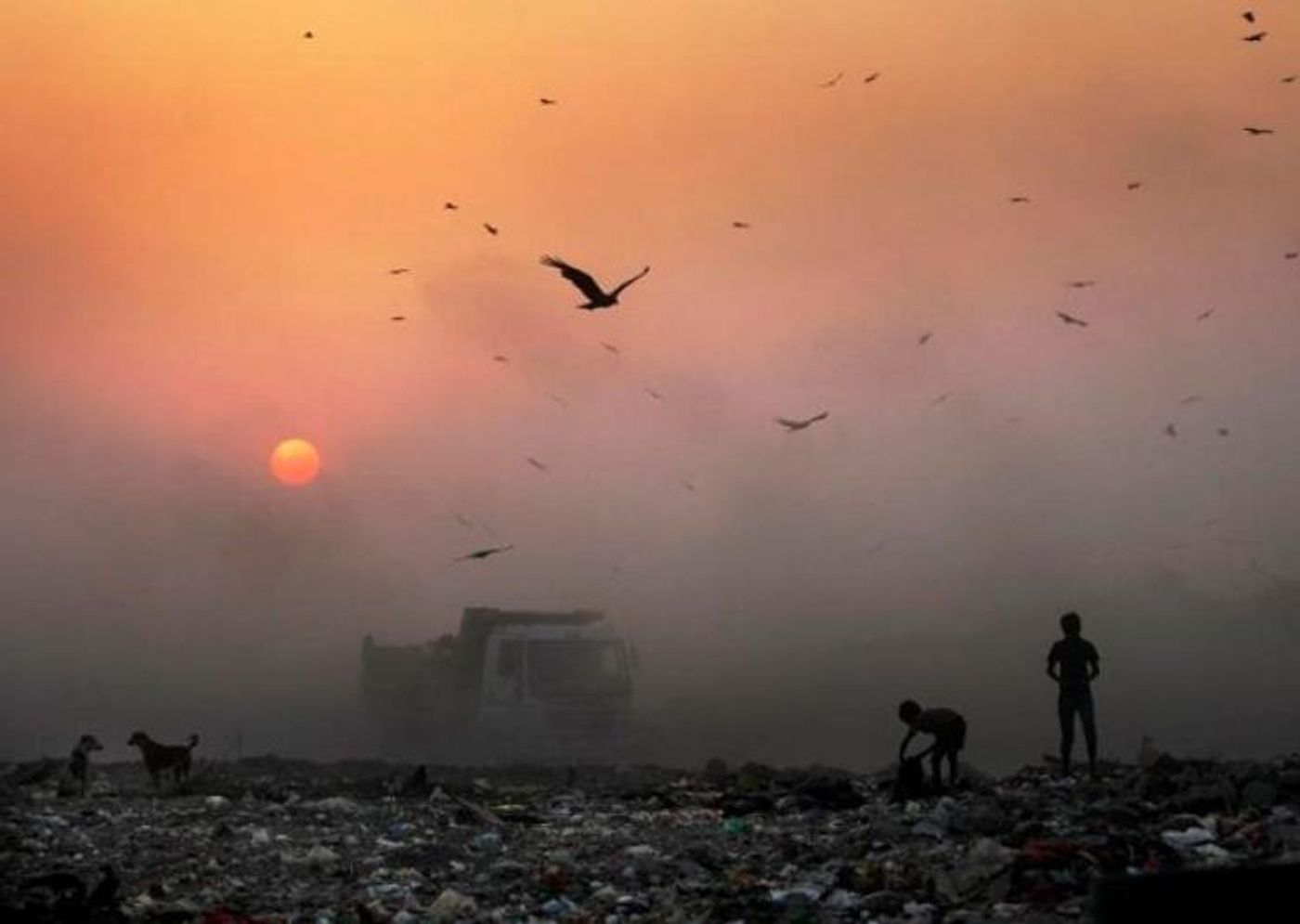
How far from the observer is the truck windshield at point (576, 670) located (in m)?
18.5

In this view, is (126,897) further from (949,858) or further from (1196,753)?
(1196,753)

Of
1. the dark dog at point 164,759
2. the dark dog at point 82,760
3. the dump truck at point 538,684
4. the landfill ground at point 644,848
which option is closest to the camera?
the landfill ground at point 644,848

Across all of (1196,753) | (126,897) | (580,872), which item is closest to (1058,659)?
(580,872)

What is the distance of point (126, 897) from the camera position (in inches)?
332

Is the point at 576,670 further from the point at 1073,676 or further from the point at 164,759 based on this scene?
the point at 1073,676

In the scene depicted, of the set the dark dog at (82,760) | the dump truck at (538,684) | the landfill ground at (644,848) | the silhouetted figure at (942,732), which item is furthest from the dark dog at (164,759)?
the silhouetted figure at (942,732)

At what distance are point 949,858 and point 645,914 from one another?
6.57 feet

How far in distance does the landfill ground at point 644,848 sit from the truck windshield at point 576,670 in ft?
13.9

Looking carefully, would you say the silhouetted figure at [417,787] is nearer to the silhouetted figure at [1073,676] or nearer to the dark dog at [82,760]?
the dark dog at [82,760]

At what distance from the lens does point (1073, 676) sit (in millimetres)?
12680

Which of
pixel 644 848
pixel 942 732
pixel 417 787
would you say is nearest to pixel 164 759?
pixel 417 787

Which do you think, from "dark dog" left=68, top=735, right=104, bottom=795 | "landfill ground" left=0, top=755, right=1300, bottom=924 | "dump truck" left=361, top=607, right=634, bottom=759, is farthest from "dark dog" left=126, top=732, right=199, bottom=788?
"dump truck" left=361, top=607, right=634, bottom=759

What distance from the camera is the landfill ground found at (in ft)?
26.0

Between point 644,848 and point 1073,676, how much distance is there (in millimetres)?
4792
